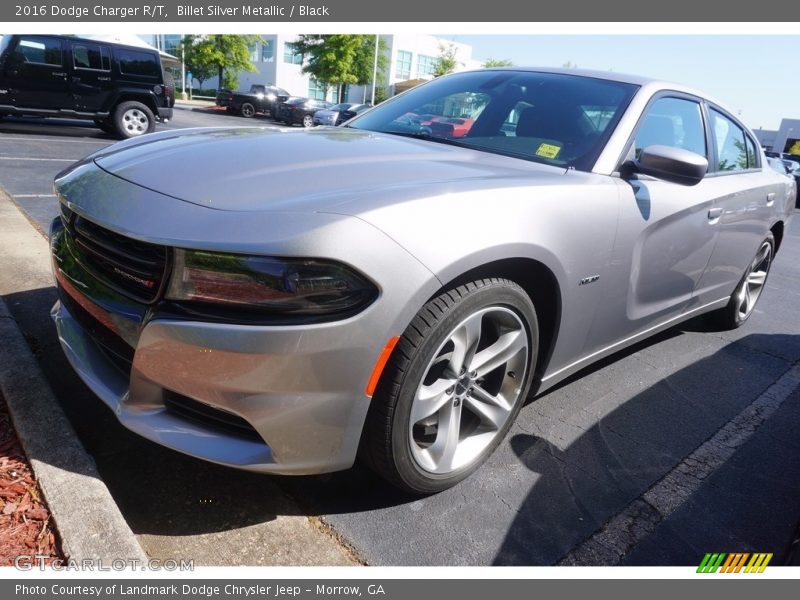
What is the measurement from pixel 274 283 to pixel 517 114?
1853 millimetres

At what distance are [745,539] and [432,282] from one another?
1576 mm

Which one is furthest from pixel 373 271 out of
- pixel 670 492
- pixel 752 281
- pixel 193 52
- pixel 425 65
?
pixel 425 65

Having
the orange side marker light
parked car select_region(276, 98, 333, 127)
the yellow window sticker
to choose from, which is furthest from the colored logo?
parked car select_region(276, 98, 333, 127)

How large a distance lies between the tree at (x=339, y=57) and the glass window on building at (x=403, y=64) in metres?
13.8

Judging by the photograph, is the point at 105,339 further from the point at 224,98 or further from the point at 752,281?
the point at 224,98

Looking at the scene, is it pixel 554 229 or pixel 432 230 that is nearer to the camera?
pixel 432 230

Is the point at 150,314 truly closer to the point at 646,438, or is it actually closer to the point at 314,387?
the point at 314,387

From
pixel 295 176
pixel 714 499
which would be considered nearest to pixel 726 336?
pixel 714 499

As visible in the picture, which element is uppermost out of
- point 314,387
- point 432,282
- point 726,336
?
point 432,282

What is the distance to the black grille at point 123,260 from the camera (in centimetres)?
164

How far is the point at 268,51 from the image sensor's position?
52.9 meters

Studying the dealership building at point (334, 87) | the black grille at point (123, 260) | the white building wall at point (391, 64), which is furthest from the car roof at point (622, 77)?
the white building wall at point (391, 64)

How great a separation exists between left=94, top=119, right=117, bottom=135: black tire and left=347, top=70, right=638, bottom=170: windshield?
1055 cm

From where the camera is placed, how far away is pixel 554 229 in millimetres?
2066
